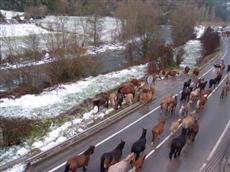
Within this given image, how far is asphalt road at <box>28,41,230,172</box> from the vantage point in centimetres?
1416

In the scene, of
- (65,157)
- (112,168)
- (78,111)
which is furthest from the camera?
(78,111)

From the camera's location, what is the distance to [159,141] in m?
16.7

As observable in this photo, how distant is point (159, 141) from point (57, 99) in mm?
9327

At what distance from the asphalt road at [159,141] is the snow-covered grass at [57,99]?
459 cm

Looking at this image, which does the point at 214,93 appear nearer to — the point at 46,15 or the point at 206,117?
the point at 206,117

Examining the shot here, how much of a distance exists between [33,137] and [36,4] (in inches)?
3341

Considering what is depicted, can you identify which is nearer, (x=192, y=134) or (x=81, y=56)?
(x=192, y=134)

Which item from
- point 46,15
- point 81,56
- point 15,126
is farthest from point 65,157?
point 46,15

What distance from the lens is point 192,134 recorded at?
16781mm

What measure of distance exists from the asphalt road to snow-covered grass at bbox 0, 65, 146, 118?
459 cm

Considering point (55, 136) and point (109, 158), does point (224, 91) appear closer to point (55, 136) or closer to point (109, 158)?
point (55, 136)

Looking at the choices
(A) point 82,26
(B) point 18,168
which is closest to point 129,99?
(B) point 18,168

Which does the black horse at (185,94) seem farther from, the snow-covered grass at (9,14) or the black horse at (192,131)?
the snow-covered grass at (9,14)

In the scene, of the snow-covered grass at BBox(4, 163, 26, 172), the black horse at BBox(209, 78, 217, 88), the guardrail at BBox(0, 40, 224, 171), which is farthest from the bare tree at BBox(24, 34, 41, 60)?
Answer: the snow-covered grass at BBox(4, 163, 26, 172)
